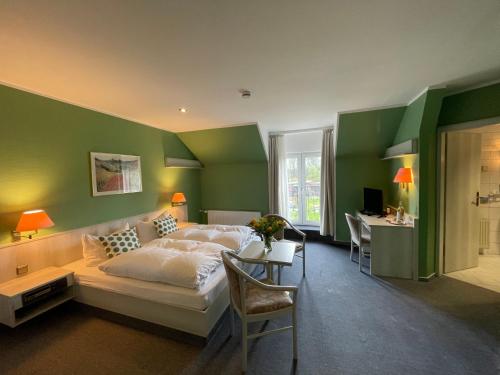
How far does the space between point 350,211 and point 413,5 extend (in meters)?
3.59

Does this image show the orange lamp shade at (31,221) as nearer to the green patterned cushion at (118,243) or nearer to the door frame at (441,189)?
the green patterned cushion at (118,243)

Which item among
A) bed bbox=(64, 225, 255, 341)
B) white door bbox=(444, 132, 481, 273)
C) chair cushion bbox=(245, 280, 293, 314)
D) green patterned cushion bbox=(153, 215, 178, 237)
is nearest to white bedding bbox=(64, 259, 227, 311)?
bed bbox=(64, 225, 255, 341)

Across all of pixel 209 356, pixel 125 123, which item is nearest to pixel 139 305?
pixel 209 356

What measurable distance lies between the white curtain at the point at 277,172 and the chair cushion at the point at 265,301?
2941 millimetres

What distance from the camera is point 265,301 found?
178 cm

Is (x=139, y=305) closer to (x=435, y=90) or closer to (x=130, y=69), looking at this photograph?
(x=130, y=69)

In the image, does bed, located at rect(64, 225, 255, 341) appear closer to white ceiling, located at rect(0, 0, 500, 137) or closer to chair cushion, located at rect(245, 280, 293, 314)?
chair cushion, located at rect(245, 280, 293, 314)

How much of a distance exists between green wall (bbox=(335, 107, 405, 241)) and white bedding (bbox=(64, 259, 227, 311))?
3031 mm

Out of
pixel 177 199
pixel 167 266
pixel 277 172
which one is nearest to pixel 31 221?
pixel 167 266

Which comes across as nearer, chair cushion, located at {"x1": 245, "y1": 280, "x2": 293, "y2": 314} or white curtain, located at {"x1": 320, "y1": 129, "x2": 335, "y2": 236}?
chair cushion, located at {"x1": 245, "y1": 280, "x2": 293, "y2": 314}

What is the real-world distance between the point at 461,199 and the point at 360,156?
1.64 metres

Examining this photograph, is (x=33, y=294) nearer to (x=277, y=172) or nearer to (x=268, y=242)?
(x=268, y=242)

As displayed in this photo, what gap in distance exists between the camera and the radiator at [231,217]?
16.0 ft

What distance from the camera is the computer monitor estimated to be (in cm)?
369
